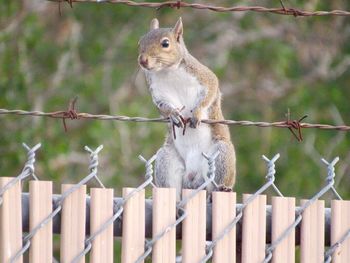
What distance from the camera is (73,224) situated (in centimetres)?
260

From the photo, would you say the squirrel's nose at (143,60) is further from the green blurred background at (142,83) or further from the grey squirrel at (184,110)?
the green blurred background at (142,83)

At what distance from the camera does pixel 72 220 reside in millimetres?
2598

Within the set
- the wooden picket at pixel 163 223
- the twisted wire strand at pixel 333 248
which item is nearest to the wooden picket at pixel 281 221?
the twisted wire strand at pixel 333 248

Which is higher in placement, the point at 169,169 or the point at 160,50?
the point at 160,50

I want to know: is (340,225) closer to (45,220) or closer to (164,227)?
(164,227)

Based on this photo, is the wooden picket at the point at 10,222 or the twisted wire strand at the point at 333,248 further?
the twisted wire strand at the point at 333,248

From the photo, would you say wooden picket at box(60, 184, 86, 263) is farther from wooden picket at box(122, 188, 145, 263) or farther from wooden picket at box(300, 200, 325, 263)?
wooden picket at box(300, 200, 325, 263)

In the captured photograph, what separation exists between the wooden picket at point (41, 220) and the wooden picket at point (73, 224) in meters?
0.04

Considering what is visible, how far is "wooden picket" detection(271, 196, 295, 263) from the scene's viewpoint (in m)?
2.76

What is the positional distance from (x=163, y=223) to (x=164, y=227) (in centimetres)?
1

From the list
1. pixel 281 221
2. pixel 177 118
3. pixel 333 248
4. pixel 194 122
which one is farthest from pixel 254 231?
pixel 194 122

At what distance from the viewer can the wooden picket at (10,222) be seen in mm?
2553

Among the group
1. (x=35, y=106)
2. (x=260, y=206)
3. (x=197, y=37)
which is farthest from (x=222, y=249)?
(x=197, y=37)

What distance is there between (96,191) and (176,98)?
171cm
